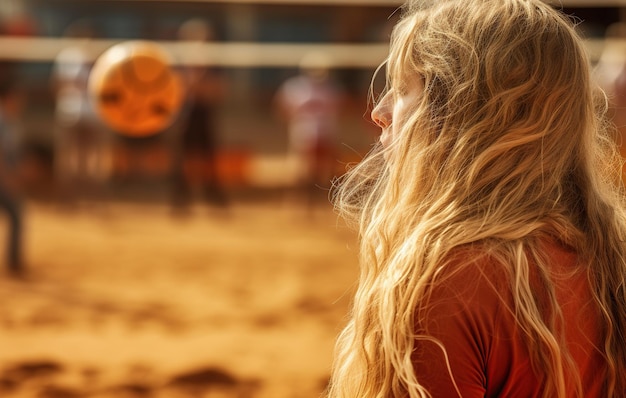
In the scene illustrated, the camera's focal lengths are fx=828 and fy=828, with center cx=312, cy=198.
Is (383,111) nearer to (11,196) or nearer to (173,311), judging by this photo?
(173,311)

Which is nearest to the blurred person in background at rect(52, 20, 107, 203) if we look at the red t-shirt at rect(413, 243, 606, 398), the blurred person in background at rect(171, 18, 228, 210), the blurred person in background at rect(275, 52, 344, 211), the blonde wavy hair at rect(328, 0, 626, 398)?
the blurred person in background at rect(171, 18, 228, 210)

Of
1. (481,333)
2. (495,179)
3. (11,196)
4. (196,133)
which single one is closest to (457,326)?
(481,333)

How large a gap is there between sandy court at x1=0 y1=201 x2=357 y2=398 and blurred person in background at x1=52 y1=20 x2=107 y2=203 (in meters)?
1.39

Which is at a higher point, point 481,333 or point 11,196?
point 11,196

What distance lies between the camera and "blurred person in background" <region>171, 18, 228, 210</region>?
366 inches

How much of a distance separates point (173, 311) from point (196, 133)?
503cm

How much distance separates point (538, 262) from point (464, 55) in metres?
0.30

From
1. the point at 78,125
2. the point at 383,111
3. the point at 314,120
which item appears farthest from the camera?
the point at 314,120

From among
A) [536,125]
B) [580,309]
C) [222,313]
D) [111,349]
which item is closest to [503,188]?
[536,125]

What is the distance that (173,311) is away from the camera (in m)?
4.97

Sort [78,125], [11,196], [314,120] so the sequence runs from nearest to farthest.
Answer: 1. [11,196]
2. [78,125]
3. [314,120]

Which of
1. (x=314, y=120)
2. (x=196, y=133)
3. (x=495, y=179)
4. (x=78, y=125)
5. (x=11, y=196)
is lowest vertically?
(x=495, y=179)

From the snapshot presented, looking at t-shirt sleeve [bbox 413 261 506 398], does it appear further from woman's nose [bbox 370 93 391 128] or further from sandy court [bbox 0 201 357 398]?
sandy court [bbox 0 201 357 398]

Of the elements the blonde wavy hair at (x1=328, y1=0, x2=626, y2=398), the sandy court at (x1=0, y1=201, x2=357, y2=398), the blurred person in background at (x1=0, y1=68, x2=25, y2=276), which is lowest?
the blonde wavy hair at (x1=328, y1=0, x2=626, y2=398)
